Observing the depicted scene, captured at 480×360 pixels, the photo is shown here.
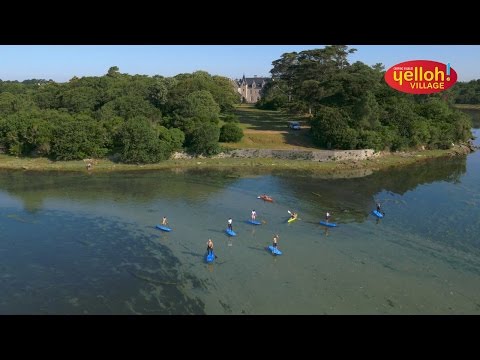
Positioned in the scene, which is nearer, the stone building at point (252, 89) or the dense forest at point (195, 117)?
the dense forest at point (195, 117)

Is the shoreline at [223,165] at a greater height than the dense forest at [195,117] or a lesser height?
lesser

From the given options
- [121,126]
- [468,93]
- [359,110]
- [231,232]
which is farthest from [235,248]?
[468,93]

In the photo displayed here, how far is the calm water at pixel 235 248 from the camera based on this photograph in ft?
62.7

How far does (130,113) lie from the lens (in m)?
54.1

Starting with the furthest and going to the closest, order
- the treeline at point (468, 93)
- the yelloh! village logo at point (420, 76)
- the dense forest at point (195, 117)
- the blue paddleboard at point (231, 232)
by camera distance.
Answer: the treeline at point (468, 93) < the dense forest at point (195, 117) < the blue paddleboard at point (231, 232) < the yelloh! village logo at point (420, 76)

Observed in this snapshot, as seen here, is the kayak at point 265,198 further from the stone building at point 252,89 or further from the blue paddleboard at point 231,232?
the stone building at point 252,89

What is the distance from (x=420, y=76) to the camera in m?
19.3

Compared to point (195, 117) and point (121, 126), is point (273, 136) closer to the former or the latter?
point (195, 117)

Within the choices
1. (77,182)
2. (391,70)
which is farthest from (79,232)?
(391,70)

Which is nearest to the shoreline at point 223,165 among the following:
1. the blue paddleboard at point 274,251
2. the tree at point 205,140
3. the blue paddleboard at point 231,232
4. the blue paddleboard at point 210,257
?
the tree at point 205,140

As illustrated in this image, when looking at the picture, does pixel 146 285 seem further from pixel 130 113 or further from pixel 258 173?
pixel 130 113

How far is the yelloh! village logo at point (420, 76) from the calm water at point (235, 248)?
359 inches

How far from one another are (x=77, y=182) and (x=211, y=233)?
18041mm

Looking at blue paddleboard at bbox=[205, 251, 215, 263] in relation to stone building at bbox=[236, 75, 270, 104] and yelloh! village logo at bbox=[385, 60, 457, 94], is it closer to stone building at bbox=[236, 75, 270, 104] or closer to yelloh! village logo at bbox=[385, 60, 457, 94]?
yelloh! village logo at bbox=[385, 60, 457, 94]
